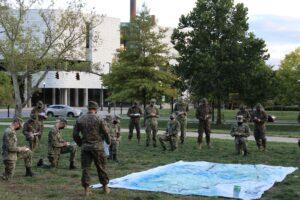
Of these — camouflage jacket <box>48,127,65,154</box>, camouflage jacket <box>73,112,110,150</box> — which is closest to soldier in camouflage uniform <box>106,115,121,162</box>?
camouflage jacket <box>48,127,65,154</box>

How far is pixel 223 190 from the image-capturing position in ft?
35.2

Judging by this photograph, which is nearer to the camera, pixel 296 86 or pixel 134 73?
pixel 134 73

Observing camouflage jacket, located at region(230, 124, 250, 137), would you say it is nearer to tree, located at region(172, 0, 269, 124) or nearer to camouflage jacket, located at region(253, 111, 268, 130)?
camouflage jacket, located at region(253, 111, 268, 130)

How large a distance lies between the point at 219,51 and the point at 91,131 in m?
28.1

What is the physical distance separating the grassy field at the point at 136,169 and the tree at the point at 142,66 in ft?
54.0

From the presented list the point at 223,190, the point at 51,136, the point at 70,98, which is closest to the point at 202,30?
the point at 51,136

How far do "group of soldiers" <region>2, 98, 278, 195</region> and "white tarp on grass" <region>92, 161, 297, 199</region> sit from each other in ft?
3.73

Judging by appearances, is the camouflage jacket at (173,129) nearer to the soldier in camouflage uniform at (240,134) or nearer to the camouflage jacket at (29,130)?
the soldier in camouflage uniform at (240,134)

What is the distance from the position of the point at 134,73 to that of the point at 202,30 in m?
5.68

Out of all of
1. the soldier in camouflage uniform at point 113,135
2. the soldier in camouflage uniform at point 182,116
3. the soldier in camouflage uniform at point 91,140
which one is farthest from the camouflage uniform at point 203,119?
the soldier in camouflage uniform at point 91,140

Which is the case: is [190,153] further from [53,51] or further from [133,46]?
[133,46]

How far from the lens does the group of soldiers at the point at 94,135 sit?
10.4 m

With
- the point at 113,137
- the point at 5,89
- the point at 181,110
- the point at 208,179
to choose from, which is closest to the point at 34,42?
the point at 181,110

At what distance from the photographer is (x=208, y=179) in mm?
12250
